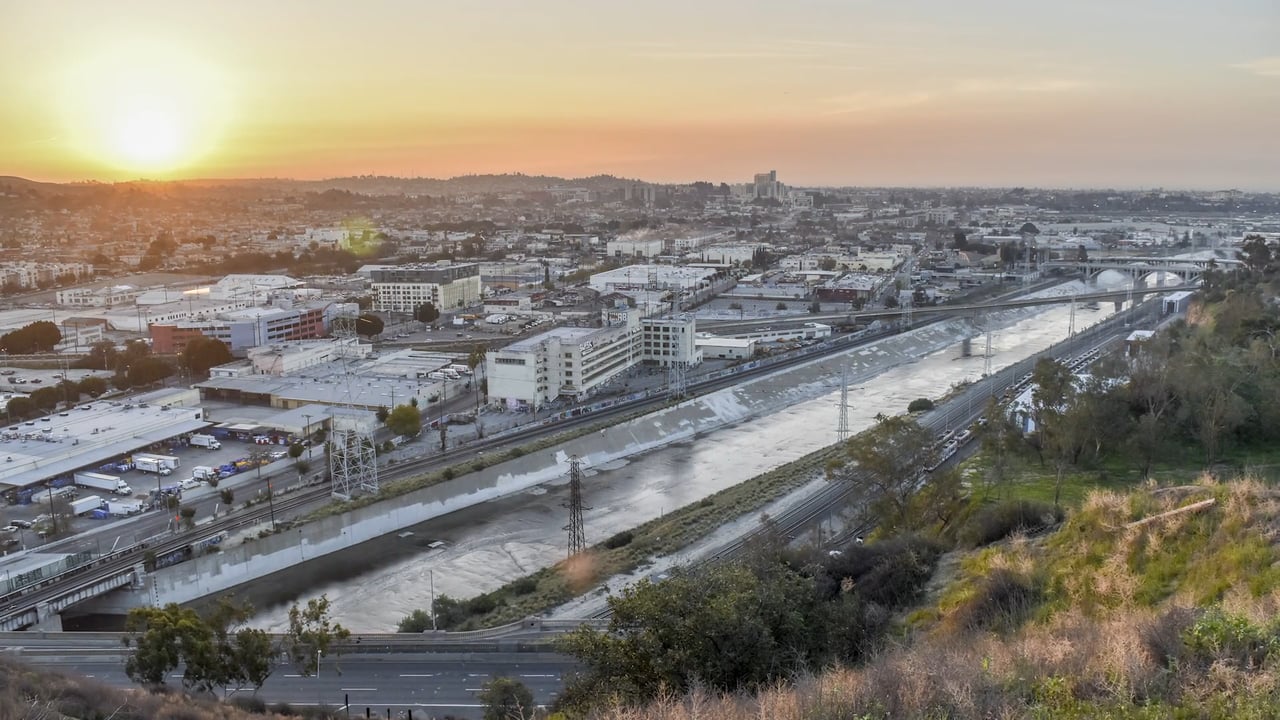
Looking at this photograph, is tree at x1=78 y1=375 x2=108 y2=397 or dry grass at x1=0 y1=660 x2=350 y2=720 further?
tree at x1=78 y1=375 x2=108 y2=397

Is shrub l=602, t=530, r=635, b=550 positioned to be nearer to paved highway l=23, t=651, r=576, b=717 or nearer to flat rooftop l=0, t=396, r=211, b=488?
paved highway l=23, t=651, r=576, b=717

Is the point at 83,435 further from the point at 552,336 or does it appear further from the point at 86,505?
the point at 552,336

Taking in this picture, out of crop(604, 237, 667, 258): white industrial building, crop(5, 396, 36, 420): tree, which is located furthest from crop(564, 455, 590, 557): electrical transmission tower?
crop(604, 237, 667, 258): white industrial building

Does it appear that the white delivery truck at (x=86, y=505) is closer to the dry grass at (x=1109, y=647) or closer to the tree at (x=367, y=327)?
the dry grass at (x=1109, y=647)

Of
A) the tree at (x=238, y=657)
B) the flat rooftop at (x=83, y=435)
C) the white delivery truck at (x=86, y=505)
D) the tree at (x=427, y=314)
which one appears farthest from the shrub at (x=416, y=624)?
the tree at (x=427, y=314)

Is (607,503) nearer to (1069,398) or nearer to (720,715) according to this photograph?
(1069,398)

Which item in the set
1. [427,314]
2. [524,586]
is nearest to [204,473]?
[524,586]

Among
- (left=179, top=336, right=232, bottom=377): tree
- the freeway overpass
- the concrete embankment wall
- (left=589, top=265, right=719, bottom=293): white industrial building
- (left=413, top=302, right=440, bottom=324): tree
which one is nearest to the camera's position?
the concrete embankment wall

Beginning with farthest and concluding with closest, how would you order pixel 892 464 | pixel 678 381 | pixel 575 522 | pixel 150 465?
pixel 678 381, pixel 150 465, pixel 575 522, pixel 892 464
